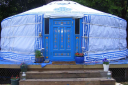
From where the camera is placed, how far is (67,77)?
495 cm

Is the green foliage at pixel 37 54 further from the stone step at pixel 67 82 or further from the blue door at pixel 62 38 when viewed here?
the stone step at pixel 67 82

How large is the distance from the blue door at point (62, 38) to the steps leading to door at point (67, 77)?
988 mm

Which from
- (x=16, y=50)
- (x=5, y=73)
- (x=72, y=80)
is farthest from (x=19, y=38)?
(x=72, y=80)

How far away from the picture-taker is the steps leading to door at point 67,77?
468 centimetres

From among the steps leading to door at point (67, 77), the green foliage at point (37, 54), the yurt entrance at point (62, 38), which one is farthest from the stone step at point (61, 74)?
the yurt entrance at point (62, 38)

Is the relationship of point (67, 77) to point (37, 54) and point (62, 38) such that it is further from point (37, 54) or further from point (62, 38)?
point (62, 38)

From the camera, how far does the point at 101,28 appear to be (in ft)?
20.0

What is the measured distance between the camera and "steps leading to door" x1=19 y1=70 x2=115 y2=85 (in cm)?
468

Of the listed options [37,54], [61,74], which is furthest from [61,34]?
[61,74]

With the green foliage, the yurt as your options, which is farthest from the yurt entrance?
the green foliage

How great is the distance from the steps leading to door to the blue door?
3.24 feet

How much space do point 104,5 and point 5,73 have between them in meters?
7.04

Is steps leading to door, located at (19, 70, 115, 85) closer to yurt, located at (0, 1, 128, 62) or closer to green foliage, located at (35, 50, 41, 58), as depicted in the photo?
green foliage, located at (35, 50, 41, 58)

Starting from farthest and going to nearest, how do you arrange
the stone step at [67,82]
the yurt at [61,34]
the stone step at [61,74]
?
the yurt at [61,34]
the stone step at [61,74]
the stone step at [67,82]
